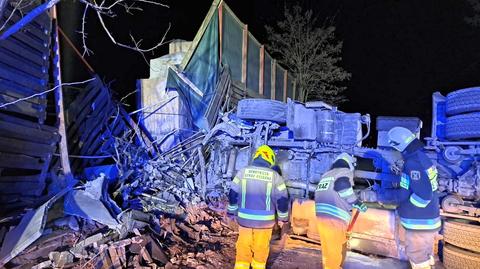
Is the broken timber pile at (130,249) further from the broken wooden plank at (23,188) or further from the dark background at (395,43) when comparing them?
the dark background at (395,43)

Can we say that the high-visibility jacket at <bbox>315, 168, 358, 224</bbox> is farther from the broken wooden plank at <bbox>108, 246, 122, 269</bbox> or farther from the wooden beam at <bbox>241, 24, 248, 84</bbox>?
the wooden beam at <bbox>241, 24, 248, 84</bbox>

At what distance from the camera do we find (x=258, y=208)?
4.00 meters

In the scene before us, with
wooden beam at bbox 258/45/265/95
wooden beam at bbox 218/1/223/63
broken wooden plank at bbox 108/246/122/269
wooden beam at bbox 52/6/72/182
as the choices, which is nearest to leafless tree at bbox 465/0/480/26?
wooden beam at bbox 258/45/265/95

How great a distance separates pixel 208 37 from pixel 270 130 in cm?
310

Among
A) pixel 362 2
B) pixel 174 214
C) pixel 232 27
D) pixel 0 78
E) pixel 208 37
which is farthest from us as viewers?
pixel 362 2

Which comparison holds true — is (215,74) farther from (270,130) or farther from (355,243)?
(355,243)

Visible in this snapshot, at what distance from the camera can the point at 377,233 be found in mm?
4727

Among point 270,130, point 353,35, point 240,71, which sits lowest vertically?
point 270,130

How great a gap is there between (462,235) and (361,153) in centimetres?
209

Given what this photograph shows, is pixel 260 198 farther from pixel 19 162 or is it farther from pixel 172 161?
pixel 19 162

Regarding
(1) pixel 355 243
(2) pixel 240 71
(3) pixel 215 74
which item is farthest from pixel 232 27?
(1) pixel 355 243

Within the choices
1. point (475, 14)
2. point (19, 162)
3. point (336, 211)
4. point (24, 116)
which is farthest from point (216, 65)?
point (475, 14)

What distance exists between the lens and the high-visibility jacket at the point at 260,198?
13.1ft

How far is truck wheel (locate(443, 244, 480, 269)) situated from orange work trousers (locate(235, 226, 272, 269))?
7.16ft
